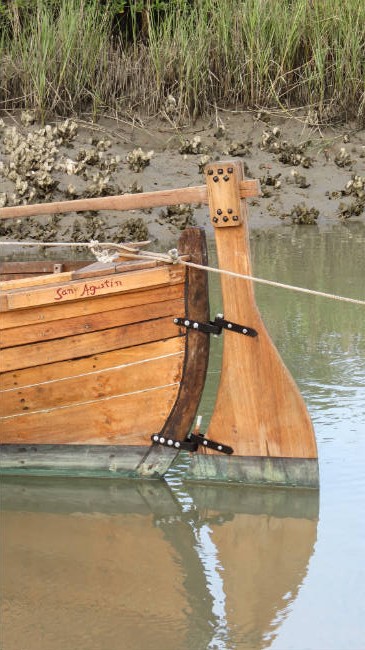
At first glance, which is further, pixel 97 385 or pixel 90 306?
pixel 97 385

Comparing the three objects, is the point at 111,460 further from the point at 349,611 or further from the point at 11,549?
the point at 349,611

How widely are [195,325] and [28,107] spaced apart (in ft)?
27.6

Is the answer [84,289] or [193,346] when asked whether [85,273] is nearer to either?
[84,289]

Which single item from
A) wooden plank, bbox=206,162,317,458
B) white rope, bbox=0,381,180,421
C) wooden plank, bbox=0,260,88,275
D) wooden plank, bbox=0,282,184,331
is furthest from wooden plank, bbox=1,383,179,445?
wooden plank, bbox=0,260,88,275

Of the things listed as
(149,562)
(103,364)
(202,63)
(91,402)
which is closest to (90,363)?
(103,364)

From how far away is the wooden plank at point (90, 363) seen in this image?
5672mm

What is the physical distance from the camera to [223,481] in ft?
18.9

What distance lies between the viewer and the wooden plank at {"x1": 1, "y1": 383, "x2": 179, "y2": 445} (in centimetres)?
572

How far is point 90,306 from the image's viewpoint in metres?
5.61

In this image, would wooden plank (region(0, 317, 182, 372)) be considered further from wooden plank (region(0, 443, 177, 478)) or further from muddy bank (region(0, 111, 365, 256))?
muddy bank (region(0, 111, 365, 256))

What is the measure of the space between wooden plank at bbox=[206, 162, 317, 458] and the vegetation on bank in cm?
811

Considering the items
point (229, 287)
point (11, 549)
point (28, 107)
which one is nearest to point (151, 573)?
point (11, 549)

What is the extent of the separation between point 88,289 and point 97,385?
1.54ft

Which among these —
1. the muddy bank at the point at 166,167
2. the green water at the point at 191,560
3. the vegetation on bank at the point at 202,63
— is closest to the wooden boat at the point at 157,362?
the green water at the point at 191,560
